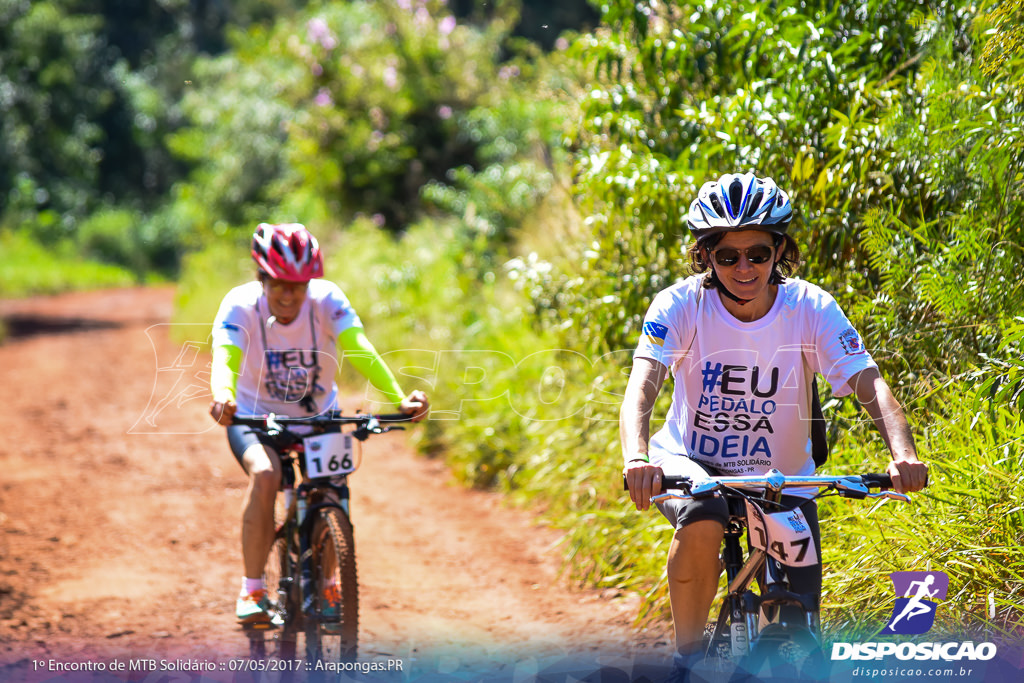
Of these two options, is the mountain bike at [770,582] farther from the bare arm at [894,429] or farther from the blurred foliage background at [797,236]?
the blurred foliage background at [797,236]

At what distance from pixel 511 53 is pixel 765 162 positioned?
14.7m

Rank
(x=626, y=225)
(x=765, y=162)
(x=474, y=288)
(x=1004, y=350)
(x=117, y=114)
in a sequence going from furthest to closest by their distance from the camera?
(x=117, y=114) → (x=474, y=288) → (x=626, y=225) → (x=765, y=162) → (x=1004, y=350)

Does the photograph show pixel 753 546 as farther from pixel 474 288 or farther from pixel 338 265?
pixel 338 265

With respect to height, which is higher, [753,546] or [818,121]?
[818,121]

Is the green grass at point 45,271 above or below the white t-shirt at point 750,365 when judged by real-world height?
above

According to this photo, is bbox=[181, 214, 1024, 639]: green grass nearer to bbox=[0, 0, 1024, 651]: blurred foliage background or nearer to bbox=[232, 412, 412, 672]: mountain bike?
bbox=[0, 0, 1024, 651]: blurred foliage background

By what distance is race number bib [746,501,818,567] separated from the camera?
3.15 meters

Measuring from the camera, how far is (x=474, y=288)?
39.9ft

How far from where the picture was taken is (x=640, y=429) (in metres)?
3.41

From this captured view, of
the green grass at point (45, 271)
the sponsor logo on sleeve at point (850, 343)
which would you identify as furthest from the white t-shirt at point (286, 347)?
the green grass at point (45, 271)

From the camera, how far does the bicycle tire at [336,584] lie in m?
4.38

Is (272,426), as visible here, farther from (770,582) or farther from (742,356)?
(770,582)

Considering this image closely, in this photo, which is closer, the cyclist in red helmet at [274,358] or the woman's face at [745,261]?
the woman's face at [745,261]

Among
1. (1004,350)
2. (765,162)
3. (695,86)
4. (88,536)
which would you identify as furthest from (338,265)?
(1004,350)
